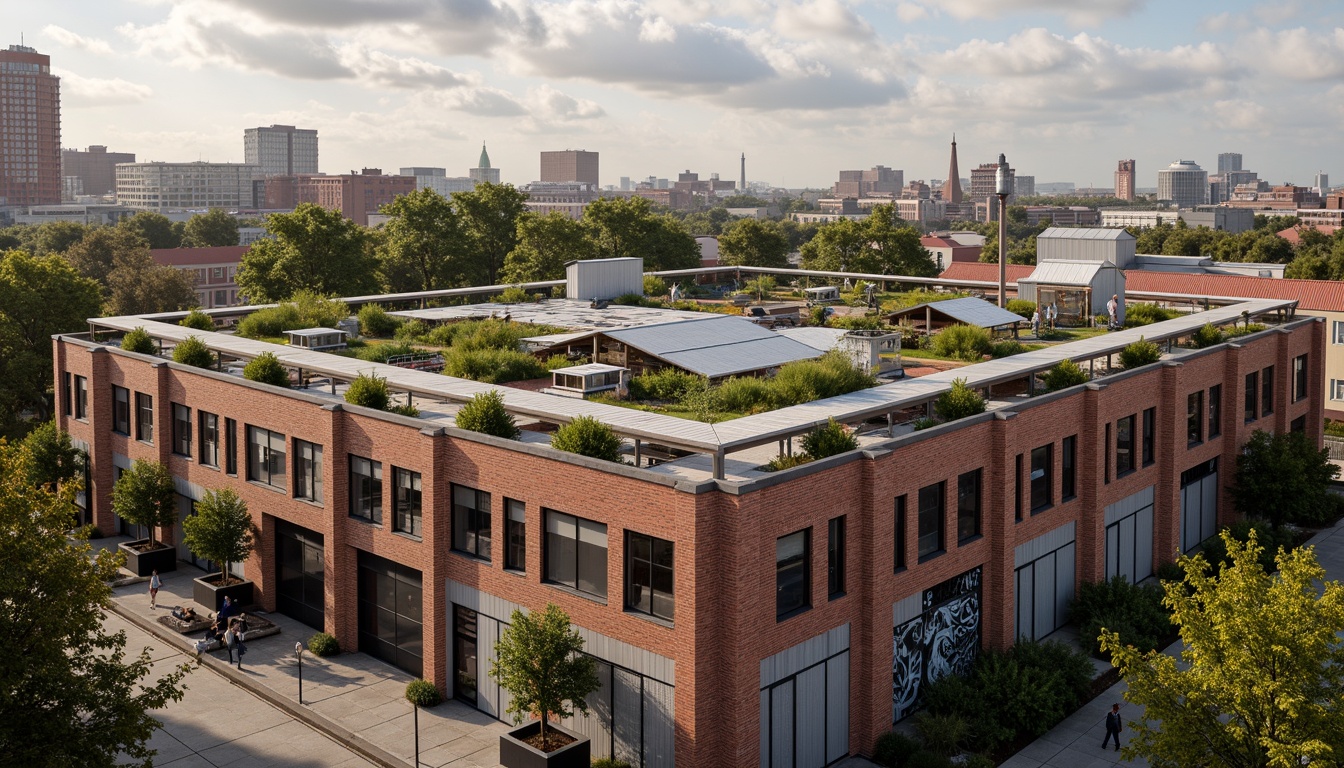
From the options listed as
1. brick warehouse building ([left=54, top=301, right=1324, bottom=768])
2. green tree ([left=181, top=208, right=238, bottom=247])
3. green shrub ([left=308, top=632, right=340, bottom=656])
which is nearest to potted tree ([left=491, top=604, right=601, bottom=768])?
brick warehouse building ([left=54, top=301, right=1324, bottom=768])

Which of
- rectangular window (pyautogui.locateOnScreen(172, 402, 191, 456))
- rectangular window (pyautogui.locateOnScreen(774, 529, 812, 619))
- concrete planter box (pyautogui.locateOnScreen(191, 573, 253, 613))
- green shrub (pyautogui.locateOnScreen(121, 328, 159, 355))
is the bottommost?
concrete planter box (pyautogui.locateOnScreen(191, 573, 253, 613))


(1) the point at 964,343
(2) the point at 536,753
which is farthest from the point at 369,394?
(1) the point at 964,343

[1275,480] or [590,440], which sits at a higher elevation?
[590,440]

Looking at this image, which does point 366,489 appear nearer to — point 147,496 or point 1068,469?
point 147,496

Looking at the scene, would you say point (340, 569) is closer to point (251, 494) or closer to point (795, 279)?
point (251, 494)

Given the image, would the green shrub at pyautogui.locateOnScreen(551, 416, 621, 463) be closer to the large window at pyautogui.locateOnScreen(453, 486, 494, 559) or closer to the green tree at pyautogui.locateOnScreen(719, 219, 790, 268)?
the large window at pyautogui.locateOnScreen(453, 486, 494, 559)

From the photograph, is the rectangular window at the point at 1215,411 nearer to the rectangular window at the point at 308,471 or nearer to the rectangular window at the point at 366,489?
the rectangular window at the point at 366,489
